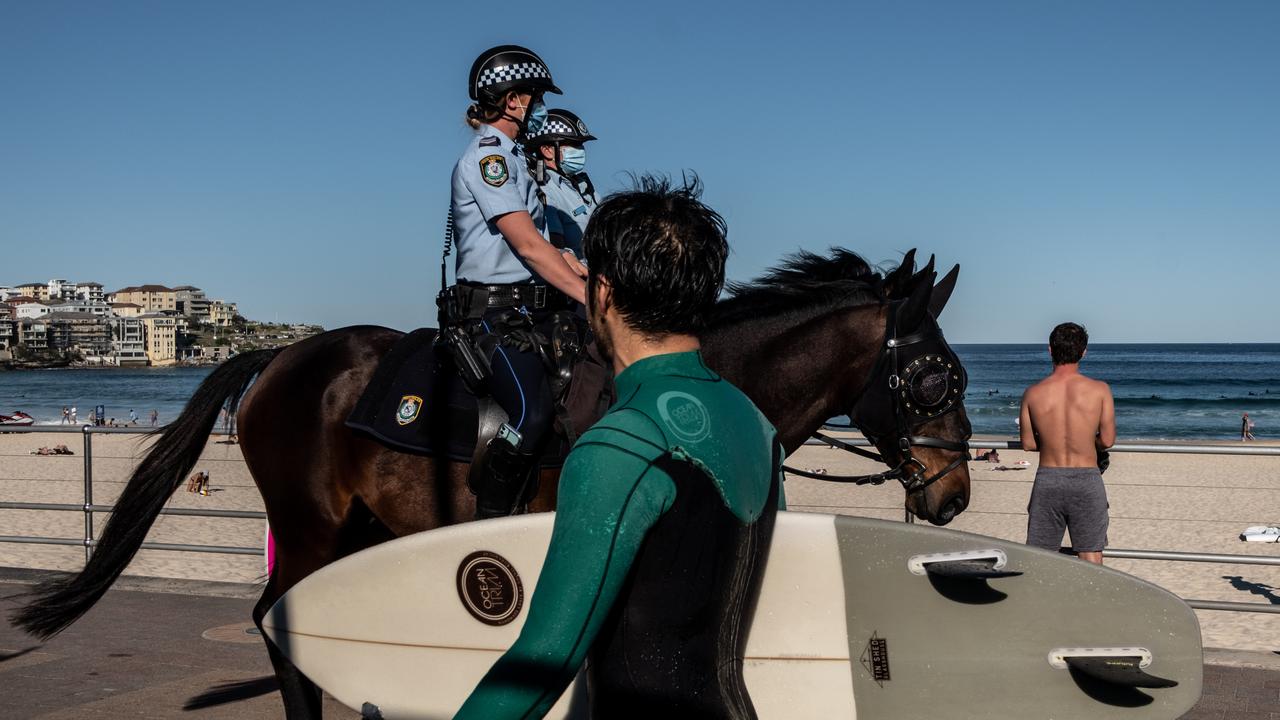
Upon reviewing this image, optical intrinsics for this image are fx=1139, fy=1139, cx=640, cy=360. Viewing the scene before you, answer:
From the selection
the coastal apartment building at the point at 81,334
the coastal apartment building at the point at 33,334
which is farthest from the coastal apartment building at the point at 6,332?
the coastal apartment building at the point at 81,334

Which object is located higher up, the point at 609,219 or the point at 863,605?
the point at 609,219

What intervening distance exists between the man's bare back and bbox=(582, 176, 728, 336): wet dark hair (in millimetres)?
5831

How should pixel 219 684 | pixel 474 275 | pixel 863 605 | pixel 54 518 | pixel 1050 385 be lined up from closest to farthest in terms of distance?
pixel 863 605 < pixel 474 275 < pixel 219 684 < pixel 1050 385 < pixel 54 518

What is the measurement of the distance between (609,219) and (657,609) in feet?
1.90

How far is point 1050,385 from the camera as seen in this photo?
24.1 ft

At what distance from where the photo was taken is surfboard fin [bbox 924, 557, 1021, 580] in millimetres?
2479

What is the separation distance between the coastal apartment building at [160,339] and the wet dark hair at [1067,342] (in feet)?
553

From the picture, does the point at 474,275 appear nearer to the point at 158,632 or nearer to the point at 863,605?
the point at 863,605

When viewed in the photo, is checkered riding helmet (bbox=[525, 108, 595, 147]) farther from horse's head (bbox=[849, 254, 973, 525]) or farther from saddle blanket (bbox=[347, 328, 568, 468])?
horse's head (bbox=[849, 254, 973, 525])

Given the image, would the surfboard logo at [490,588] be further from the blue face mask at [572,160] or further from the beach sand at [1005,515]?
the beach sand at [1005,515]

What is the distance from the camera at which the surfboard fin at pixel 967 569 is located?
8.13 feet

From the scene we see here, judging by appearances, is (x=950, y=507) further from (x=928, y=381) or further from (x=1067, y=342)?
(x=1067, y=342)

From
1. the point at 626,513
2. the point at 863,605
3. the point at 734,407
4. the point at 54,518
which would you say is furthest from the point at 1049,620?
the point at 54,518

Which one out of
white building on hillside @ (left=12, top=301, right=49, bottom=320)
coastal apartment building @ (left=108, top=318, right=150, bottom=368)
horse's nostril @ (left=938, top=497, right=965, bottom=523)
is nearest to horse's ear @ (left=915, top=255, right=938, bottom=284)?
horse's nostril @ (left=938, top=497, right=965, bottom=523)
